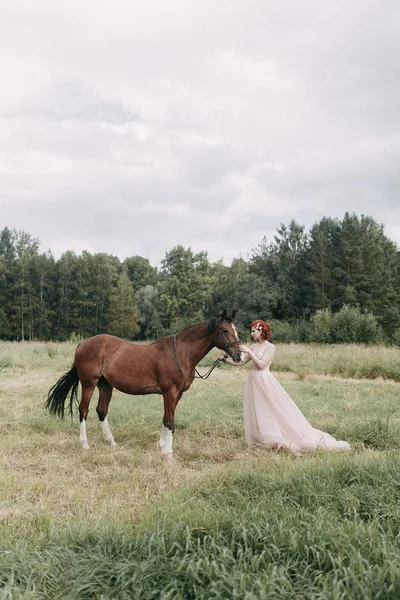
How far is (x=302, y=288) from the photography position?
1780 inches

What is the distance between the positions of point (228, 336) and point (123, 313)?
44.9 metres

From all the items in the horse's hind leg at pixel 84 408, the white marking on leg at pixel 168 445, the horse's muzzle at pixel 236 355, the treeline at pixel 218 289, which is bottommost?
the white marking on leg at pixel 168 445

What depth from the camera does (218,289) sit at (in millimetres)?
51500

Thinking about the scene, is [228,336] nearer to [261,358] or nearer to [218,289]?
[261,358]

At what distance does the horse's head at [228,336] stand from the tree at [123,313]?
4439cm

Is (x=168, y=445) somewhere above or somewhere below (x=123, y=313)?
below

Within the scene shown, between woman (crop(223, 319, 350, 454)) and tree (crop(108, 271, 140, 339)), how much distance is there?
44.1 metres

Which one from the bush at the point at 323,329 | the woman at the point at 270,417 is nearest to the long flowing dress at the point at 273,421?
the woman at the point at 270,417

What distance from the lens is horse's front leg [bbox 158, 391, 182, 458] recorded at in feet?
20.0

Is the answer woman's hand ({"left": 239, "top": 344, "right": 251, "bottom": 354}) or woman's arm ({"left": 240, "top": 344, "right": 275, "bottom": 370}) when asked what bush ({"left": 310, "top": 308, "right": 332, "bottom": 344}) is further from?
woman's hand ({"left": 239, "top": 344, "right": 251, "bottom": 354})

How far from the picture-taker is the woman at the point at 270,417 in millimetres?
6203

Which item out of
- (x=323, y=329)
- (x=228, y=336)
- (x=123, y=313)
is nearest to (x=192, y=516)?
(x=228, y=336)

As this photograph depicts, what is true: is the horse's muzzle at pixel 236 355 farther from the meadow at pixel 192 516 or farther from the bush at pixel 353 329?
the bush at pixel 353 329

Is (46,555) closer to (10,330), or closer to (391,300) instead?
(391,300)
